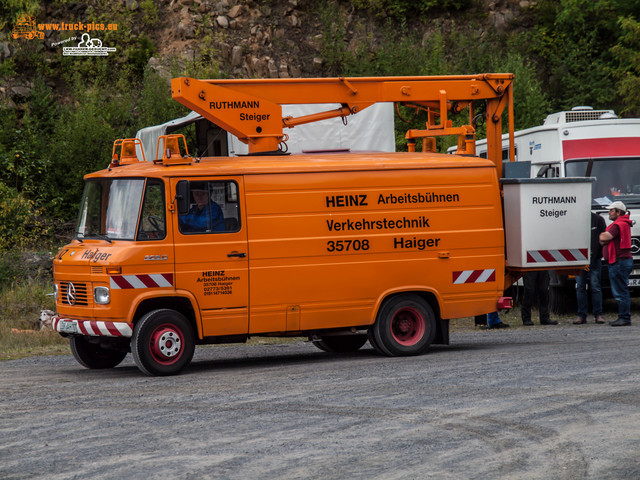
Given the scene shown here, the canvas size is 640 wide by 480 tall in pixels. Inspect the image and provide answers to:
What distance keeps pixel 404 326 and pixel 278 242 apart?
212 centimetres

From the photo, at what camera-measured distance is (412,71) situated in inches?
1246

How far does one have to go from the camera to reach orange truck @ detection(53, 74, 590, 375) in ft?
Answer: 36.9

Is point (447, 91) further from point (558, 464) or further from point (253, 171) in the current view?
point (558, 464)

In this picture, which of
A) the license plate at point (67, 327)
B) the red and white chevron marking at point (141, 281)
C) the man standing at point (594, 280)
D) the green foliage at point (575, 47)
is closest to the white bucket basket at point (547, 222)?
the man standing at point (594, 280)

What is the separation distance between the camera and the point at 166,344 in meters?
11.3

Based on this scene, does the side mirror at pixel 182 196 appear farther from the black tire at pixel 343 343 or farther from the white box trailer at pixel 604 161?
the white box trailer at pixel 604 161

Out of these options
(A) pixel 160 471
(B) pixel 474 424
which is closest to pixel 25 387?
(A) pixel 160 471

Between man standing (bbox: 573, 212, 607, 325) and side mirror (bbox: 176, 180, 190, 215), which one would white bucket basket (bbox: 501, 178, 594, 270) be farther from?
side mirror (bbox: 176, 180, 190, 215)

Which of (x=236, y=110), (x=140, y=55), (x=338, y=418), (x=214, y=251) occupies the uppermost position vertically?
(x=140, y=55)

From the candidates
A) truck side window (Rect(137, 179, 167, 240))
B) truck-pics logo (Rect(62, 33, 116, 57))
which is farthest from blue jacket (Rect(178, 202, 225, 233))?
truck-pics logo (Rect(62, 33, 116, 57))

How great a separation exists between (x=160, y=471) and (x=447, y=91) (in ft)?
28.1

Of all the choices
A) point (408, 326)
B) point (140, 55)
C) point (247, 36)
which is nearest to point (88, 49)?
point (140, 55)

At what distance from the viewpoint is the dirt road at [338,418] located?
6812 mm

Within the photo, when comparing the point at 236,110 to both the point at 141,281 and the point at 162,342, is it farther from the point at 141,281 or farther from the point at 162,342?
the point at 162,342
